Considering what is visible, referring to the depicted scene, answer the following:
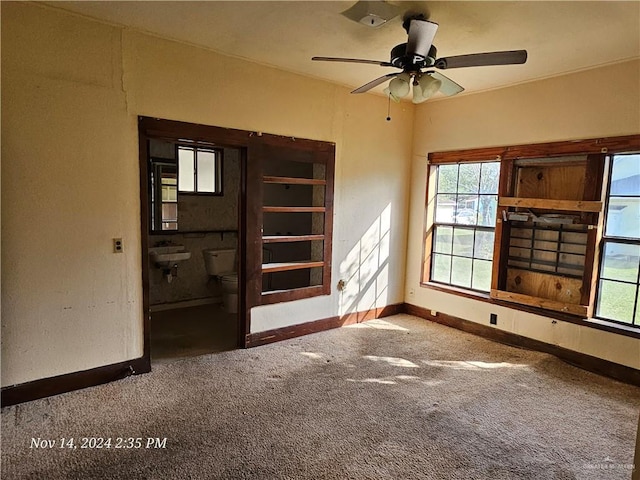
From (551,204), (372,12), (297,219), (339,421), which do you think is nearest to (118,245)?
(339,421)

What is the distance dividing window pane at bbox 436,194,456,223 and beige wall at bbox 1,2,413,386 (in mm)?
2370

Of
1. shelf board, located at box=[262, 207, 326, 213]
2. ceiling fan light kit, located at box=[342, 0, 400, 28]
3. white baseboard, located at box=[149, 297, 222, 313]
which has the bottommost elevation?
white baseboard, located at box=[149, 297, 222, 313]

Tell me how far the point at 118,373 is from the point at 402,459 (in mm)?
2237

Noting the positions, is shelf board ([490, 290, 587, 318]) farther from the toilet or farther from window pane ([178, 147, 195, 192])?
window pane ([178, 147, 195, 192])

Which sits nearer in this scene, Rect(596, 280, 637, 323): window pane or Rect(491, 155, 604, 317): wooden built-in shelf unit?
Rect(596, 280, 637, 323): window pane

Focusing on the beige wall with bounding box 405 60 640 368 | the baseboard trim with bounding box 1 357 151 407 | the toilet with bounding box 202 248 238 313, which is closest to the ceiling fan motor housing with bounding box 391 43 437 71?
the beige wall with bounding box 405 60 640 368

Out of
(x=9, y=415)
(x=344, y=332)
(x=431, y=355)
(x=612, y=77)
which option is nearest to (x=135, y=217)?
(x=9, y=415)

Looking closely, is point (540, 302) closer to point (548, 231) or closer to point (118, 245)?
point (548, 231)

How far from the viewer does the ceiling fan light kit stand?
2340 mm

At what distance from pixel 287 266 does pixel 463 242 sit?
2.12 metres

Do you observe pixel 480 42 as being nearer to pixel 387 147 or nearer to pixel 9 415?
pixel 387 147

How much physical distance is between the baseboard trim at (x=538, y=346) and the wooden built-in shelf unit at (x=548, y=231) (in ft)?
1.24

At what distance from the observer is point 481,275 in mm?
4473

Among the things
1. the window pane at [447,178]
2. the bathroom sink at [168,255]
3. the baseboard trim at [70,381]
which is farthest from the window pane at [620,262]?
the bathroom sink at [168,255]
